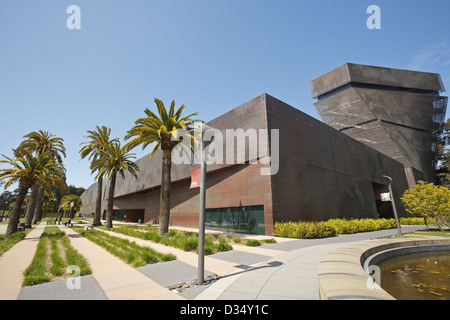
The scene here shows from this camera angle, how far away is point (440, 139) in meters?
67.7

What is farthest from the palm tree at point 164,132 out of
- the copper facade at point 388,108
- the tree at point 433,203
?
the copper facade at point 388,108

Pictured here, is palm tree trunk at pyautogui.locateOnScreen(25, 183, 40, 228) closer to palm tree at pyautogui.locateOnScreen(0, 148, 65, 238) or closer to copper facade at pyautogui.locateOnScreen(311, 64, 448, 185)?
palm tree at pyautogui.locateOnScreen(0, 148, 65, 238)

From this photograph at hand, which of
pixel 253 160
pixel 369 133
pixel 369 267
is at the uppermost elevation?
pixel 369 133

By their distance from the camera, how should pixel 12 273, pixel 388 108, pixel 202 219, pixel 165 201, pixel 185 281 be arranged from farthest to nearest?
pixel 388 108
pixel 165 201
pixel 12 273
pixel 202 219
pixel 185 281

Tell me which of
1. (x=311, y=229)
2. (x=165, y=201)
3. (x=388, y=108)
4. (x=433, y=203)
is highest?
(x=388, y=108)

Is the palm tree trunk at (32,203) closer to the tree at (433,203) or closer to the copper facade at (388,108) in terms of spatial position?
the tree at (433,203)

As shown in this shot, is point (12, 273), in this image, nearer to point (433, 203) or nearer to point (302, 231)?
point (302, 231)

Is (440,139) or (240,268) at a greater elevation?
(440,139)

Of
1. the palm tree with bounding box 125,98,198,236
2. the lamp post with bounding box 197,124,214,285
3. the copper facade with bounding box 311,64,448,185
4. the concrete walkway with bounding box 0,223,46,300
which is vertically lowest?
the concrete walkway with bounding box 0,223,46,300

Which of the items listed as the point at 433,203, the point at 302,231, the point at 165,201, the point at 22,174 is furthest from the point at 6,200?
the point at 433,203

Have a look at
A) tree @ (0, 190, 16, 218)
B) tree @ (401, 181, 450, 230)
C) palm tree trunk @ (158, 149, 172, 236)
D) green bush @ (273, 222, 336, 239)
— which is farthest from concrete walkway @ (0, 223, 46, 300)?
tree @ (0, 190, 16, 218)
